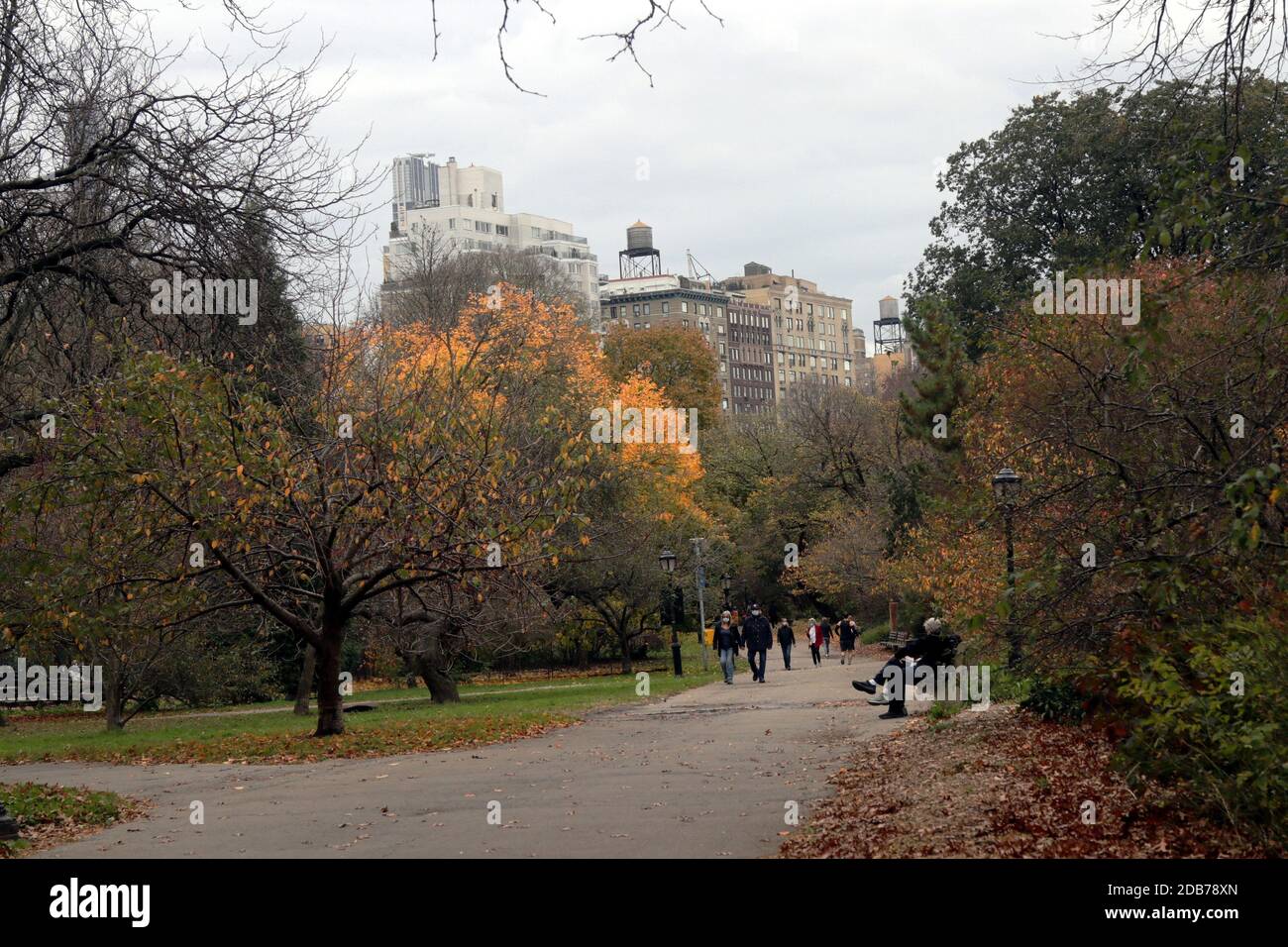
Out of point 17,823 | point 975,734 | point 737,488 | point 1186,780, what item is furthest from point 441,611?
point 737,488

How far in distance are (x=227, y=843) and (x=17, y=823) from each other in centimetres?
236

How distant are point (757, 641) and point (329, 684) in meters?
14.9

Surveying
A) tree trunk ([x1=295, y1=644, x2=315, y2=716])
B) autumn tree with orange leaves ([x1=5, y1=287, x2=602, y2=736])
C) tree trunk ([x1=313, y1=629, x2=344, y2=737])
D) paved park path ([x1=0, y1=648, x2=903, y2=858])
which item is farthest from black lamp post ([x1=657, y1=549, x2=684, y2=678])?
tree trunk ([x1=313, y1=629, x2=344, y2=737])

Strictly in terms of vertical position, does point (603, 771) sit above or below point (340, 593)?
below

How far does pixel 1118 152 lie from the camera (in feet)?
150

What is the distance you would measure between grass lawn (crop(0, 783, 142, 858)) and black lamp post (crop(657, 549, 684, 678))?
24667 millimetres

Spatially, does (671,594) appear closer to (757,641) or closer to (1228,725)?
(757,641)

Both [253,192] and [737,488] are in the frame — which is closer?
[253,192]

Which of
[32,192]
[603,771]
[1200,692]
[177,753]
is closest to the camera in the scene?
[1200,692]

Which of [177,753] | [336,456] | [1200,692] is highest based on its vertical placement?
[336,456]

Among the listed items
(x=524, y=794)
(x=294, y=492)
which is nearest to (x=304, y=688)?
(x=294, y=492)

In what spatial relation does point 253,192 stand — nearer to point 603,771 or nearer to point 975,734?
point 603,771

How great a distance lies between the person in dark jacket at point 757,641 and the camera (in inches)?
1368

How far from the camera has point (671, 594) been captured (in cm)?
4731
